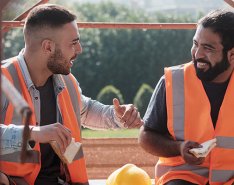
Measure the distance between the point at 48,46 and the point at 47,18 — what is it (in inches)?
5.9

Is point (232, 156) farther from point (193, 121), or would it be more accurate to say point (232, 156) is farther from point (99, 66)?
point (99, 66)

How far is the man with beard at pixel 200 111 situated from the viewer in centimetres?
431

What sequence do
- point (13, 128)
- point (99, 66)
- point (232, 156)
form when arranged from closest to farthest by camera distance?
point (13, 128), point (232, 156), point (99, 66)

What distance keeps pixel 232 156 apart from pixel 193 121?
0.28 metres

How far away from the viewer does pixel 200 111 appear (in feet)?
14.4

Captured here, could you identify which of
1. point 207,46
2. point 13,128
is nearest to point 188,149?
point 207,46

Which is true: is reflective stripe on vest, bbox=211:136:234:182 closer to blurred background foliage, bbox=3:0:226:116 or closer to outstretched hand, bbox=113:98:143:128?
outstretched hand, bbox=113:98:143:128

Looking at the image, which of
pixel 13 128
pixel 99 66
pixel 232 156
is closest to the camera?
pixel 13 128

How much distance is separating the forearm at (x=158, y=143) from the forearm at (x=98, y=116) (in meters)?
0.14

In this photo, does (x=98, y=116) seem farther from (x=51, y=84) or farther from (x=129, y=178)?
(x=129, y=178)

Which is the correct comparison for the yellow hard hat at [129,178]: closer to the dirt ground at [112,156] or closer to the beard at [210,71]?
the dirt ground at [112,156]

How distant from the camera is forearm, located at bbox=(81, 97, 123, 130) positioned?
4.50 metres

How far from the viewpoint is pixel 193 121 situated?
437 cm

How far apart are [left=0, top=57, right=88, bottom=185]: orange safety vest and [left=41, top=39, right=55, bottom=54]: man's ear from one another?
0.53ft
